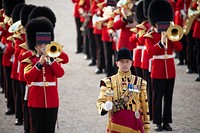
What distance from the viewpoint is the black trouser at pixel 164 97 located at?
10.1 meters

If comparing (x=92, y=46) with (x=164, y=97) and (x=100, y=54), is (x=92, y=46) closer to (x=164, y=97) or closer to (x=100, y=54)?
(x=100, y=54)

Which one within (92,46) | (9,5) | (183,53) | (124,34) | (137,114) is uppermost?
(9,5)

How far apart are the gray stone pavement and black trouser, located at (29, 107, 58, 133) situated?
154cm

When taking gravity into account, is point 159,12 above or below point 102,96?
above

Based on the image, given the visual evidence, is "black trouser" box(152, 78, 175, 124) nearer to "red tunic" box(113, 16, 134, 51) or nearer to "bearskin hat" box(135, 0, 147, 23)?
"bearskin hat" box(135, 0, 147, 23)

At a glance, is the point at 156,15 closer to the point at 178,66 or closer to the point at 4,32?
the point at 4,32

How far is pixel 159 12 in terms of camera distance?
1026 centimetres

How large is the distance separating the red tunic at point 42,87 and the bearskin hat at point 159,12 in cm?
220

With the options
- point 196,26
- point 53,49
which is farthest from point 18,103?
point 196,26

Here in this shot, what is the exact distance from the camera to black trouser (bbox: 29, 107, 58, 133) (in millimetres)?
8438

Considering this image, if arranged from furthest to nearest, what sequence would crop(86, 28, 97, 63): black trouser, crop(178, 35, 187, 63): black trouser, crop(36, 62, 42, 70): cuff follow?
1. crop(86, 28, 97, 63): black trouser
2. crop(178, 35, 187, 63): black trouser
3. crop(36, 62, 42, 70): cuff

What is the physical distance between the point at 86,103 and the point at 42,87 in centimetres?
331

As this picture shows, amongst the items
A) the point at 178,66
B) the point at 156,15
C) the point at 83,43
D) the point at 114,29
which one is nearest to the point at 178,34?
the point at 156,15

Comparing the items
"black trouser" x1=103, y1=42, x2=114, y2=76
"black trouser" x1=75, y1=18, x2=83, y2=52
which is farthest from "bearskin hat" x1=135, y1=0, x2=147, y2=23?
"black trouser" x1=75, y1=18, x2=83, y2=52
